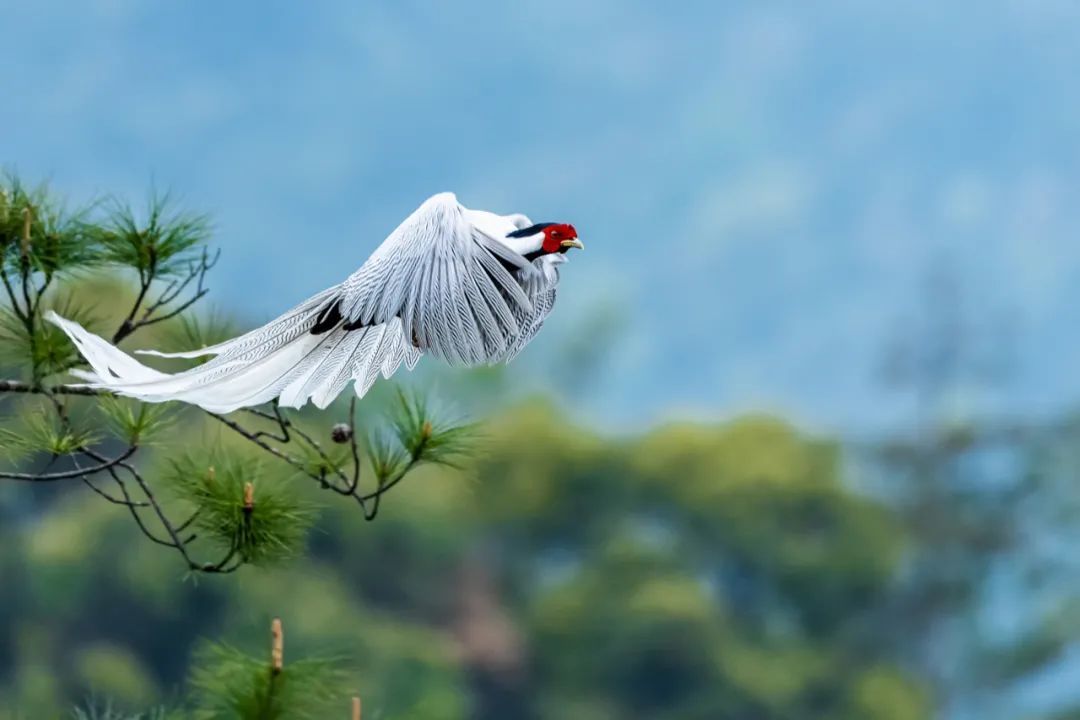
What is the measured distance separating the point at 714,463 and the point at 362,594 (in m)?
2.50

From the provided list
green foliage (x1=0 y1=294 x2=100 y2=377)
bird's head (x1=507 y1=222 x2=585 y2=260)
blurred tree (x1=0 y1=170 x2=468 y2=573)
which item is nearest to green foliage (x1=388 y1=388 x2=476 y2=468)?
blurred tree (x1=0 y1=170 x2=468 y2=573)

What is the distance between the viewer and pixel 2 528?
28.4 ft

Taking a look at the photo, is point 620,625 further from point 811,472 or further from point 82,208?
point 82,208

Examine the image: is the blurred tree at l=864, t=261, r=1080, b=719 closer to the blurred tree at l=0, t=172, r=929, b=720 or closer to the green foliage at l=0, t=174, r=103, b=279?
the blurred tree at l=0, t=172, r=929, b=720

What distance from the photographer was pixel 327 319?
144cm

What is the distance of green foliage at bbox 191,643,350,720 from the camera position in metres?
1.44

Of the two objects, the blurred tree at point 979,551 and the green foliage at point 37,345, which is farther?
the blurred tree at point 979,551

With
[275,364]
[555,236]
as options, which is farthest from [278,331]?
[555,236]

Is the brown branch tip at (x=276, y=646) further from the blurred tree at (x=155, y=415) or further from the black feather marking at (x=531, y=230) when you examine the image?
the black feather marking at (x=531, y=230)

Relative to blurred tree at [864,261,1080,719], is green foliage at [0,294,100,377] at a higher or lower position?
lower

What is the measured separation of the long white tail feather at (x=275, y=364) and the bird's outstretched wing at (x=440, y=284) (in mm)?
25

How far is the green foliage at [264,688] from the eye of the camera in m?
1.44

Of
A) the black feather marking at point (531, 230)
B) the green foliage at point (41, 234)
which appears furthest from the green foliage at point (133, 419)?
the black feather marking at point (531, 230)

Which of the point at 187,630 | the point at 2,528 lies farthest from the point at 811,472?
the point at 2,528
